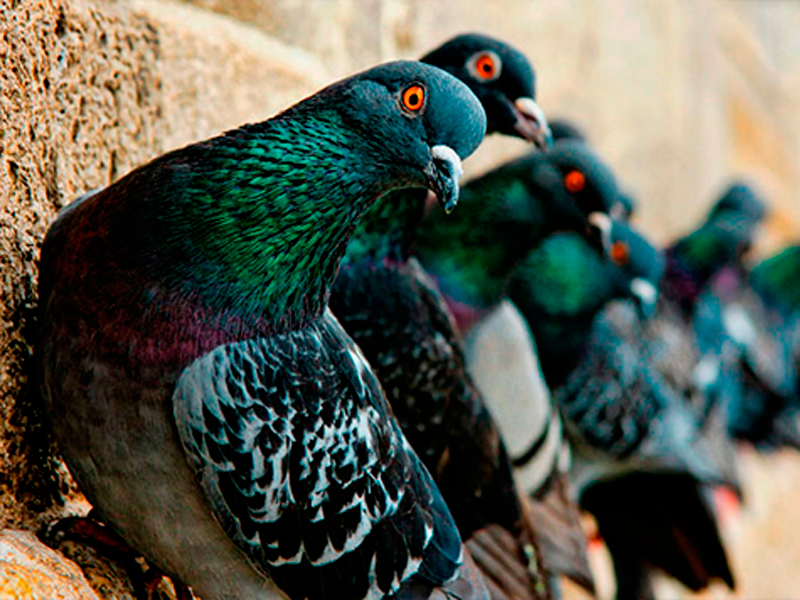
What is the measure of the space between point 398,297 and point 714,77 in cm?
702

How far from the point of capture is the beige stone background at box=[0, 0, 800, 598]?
6.97ft

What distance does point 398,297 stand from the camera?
2.88 m

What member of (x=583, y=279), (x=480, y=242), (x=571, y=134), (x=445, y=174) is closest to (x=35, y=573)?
(x=445, y=174)

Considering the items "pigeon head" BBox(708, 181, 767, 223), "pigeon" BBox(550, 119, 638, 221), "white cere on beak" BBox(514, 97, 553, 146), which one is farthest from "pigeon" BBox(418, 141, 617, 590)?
"pigeon head" BBox(708, 181, 767, 223)

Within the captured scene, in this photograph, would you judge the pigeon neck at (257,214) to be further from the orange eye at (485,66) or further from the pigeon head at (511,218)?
the pigeon head at (511,218)

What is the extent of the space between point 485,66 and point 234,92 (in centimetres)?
66

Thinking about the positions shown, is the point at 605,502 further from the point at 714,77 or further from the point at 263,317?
the point at 714,77

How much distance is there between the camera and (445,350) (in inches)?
116

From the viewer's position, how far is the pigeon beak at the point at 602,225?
375 centimetres

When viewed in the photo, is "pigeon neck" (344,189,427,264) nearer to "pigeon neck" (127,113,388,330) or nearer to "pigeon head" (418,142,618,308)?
Result: "pigeon head" (418,142,618,308)

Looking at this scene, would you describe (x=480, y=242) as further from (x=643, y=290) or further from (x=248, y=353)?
(x=248, y=353)

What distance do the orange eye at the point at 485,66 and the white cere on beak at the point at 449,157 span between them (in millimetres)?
1090

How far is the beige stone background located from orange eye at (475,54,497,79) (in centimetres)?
50

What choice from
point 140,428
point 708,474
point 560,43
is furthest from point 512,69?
point 560,43
